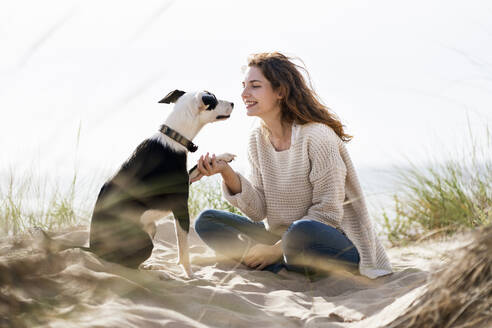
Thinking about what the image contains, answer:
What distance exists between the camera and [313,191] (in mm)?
3518

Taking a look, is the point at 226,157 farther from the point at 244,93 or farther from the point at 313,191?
the point at 313,191

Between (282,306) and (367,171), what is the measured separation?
1859 millimetres

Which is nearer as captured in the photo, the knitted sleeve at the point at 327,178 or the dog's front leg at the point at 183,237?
the dog's front leg at the point at 183,237

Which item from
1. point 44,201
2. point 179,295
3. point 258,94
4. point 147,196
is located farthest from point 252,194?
point 44,201

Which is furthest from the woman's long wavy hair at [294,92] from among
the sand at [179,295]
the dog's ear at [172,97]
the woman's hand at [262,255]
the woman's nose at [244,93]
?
the sand at [179,295]

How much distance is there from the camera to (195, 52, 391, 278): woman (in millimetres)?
3363

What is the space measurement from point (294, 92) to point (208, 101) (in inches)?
25.9

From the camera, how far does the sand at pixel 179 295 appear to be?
6.56ft

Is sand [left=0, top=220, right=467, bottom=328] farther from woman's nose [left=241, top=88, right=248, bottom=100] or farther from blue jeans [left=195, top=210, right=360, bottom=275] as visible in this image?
woman's nose [left=241, top=88, right=248, bottom=100]

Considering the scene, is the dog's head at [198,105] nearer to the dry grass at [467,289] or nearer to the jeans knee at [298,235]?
the jeans knee at [298,235]

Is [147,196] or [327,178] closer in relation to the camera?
[147,196]

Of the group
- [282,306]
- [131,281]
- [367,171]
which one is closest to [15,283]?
[131,281]

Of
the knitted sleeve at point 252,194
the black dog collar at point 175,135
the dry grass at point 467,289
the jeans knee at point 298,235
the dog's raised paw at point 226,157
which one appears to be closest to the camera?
the dry grass at point 467,289

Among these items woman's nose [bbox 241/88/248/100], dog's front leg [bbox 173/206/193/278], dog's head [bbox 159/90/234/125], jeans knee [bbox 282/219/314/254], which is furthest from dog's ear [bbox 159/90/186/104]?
jeans knee [bbox 282/219/314/254]
